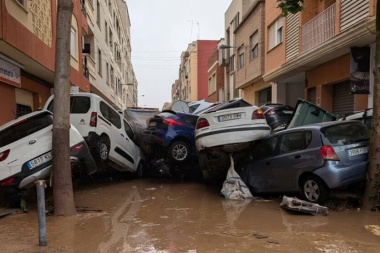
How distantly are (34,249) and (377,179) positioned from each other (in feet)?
17.6

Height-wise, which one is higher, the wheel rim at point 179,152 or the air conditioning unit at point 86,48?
the air conditioning unit at point 86,48

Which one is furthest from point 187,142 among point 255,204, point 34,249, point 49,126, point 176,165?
point 34,249

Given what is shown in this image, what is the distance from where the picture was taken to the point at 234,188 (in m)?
8.37

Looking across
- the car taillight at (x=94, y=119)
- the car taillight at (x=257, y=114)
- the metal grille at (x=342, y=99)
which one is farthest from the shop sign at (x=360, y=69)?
the car taillight at (x=94, y=119)

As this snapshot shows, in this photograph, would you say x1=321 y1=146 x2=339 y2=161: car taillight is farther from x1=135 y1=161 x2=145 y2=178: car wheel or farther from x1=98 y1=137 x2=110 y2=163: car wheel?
x1=135 y1=161 x2=145 y2=178: car wheel

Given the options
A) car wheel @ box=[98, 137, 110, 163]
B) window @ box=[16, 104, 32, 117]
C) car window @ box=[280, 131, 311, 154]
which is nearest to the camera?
car window @ box=[280, 131, 311, 154]

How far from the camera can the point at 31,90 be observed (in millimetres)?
13734

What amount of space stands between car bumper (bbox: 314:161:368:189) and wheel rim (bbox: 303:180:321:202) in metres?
0.29

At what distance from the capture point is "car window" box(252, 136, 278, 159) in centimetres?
820

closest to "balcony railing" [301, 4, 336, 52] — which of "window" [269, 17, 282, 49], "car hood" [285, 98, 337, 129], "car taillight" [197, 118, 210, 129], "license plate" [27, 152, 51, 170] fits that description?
"window" [269, 17, 282, 49]

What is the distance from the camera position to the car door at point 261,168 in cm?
815

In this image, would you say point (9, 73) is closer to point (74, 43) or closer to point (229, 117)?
point (229, 117)

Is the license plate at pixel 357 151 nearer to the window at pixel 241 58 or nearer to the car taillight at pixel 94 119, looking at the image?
the car taillight at pixel 94 119

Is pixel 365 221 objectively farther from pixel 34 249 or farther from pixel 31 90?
pixel 31 90
